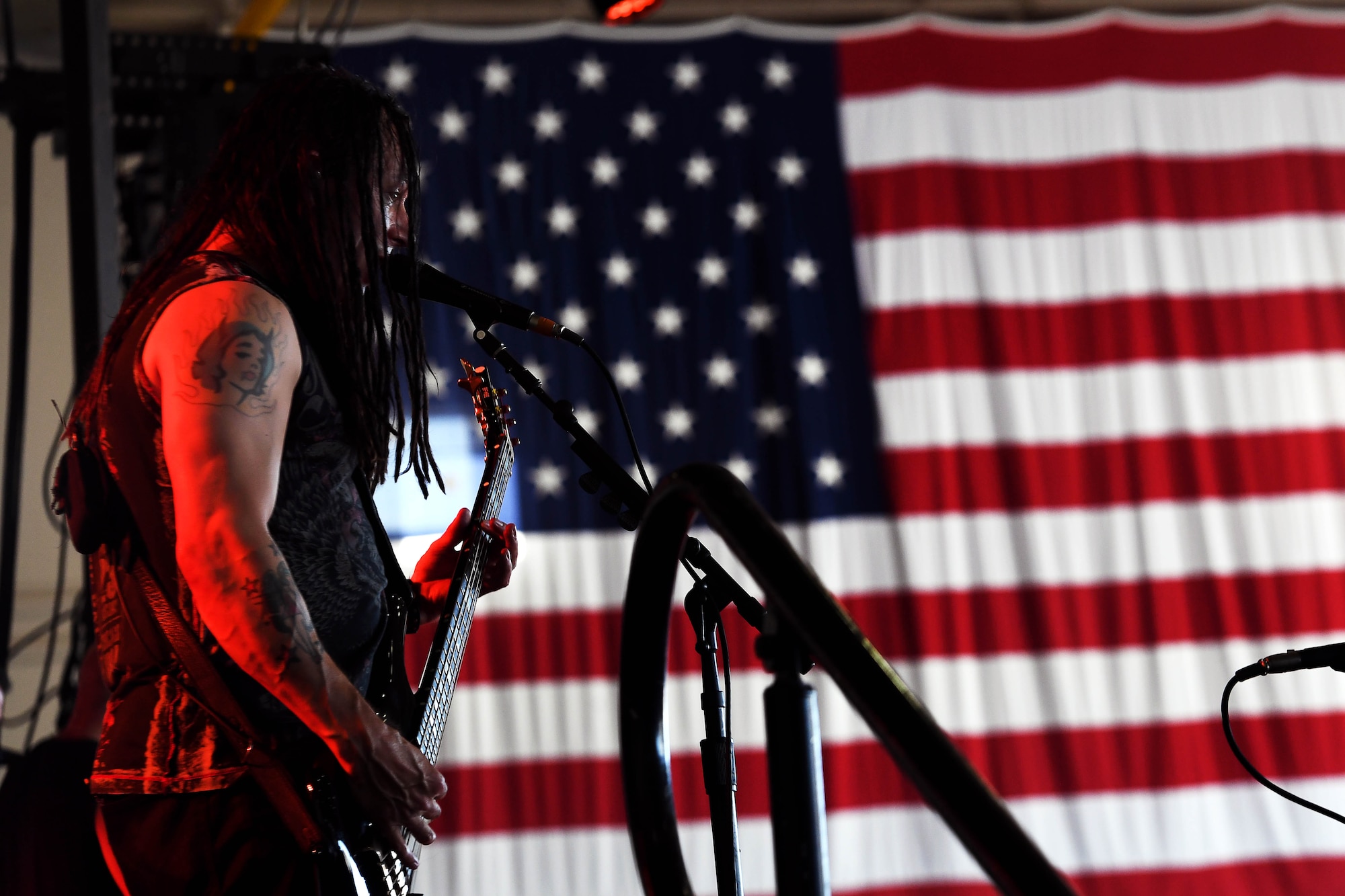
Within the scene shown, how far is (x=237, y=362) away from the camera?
0.95 metres

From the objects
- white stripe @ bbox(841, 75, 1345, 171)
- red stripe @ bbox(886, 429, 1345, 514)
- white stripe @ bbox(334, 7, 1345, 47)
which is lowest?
red stripe @ bbox(886, 429, 1345, 514)

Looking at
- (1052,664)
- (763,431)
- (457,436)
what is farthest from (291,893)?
(1052,664)

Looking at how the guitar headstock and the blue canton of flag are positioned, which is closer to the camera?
the guitar headstock

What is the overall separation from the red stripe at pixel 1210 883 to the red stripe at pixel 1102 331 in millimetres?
1597

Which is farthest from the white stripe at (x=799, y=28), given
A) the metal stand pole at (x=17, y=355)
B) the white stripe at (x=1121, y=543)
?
the white stripe at (x=1121, y=543)

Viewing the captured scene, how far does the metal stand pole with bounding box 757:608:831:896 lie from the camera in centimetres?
48

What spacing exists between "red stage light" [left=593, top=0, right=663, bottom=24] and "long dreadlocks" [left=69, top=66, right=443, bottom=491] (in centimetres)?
128

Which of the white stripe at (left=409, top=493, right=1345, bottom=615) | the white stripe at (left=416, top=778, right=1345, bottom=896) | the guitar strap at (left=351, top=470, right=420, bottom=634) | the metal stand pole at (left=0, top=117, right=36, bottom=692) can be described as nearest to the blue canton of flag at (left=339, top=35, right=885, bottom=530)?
the white stripe at (left=409, top=493, right=1345, bottom=615)

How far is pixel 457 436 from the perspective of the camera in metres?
3.56

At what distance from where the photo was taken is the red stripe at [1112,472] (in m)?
3.74

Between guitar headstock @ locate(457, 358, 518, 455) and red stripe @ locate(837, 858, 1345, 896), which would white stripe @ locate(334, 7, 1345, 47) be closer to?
guitar headstock @ locate(457, 358, 518, 455)

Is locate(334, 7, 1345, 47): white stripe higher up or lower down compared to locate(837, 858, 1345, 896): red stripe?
higher up

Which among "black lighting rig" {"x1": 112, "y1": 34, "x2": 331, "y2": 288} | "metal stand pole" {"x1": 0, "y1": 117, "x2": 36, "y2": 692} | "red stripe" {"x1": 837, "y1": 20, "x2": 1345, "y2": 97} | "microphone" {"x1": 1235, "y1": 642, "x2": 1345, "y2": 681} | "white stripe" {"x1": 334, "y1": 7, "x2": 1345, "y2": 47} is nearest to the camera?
"microphone" {"x1": 1235, "y1": 642, "x2": 1345, "y2": 681}

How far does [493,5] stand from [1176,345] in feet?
8.35
